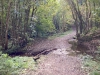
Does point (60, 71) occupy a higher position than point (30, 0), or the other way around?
point (30, 0)

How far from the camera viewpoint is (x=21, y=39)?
65.3 feet

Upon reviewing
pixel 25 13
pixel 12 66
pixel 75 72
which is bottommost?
pixel 75 72

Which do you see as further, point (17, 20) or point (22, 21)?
point (22, 21)

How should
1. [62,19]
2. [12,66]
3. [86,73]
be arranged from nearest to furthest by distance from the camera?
[12,66] → [86,73] → [62,19]

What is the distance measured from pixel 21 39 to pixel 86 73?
469 inches

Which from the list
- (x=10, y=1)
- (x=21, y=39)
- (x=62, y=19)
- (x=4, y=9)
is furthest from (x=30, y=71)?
(x=62, y=19)

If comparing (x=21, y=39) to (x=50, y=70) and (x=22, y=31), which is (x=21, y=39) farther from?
(x=50, y=70)

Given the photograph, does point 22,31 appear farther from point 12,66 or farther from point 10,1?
point 12,66

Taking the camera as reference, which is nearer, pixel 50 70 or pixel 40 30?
pixel 50 70

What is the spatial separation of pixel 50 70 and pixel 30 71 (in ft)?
3.70

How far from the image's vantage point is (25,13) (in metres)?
20.0

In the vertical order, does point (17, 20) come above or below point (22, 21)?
above

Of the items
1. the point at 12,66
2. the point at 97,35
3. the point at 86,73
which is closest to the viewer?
the point at 12,66

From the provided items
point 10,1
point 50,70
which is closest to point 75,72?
point 50,70
